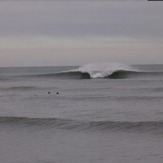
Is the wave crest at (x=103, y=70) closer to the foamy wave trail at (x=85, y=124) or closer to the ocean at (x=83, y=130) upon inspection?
the ocean at (x=83, y=130)

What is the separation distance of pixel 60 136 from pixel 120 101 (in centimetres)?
945

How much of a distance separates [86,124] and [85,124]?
0.04 metres

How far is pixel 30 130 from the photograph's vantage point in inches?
575

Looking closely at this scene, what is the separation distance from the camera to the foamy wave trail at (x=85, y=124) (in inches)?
561

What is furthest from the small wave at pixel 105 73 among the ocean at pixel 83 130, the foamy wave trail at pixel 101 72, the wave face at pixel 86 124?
the wave face at pixel 86 124

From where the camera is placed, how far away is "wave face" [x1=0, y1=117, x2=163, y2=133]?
14.3 m

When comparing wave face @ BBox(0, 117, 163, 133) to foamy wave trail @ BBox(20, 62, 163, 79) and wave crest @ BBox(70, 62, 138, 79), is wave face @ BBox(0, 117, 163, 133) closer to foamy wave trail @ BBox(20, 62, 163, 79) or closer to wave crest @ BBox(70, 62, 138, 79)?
foamy wave trail @ BBox(20, 62, 163, 79)

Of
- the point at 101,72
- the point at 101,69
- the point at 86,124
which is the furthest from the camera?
the point at 101,69

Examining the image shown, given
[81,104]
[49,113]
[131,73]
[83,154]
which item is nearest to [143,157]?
[83,154]

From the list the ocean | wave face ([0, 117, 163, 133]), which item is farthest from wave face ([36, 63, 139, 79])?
wave face ([0, 117, 163, 133])

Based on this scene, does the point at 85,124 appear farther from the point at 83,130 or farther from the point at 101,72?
the point at 101,72

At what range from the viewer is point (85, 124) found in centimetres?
1516

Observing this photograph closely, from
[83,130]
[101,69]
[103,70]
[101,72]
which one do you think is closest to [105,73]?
[101,72]

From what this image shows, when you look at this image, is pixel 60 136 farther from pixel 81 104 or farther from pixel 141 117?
pixel 81 104
